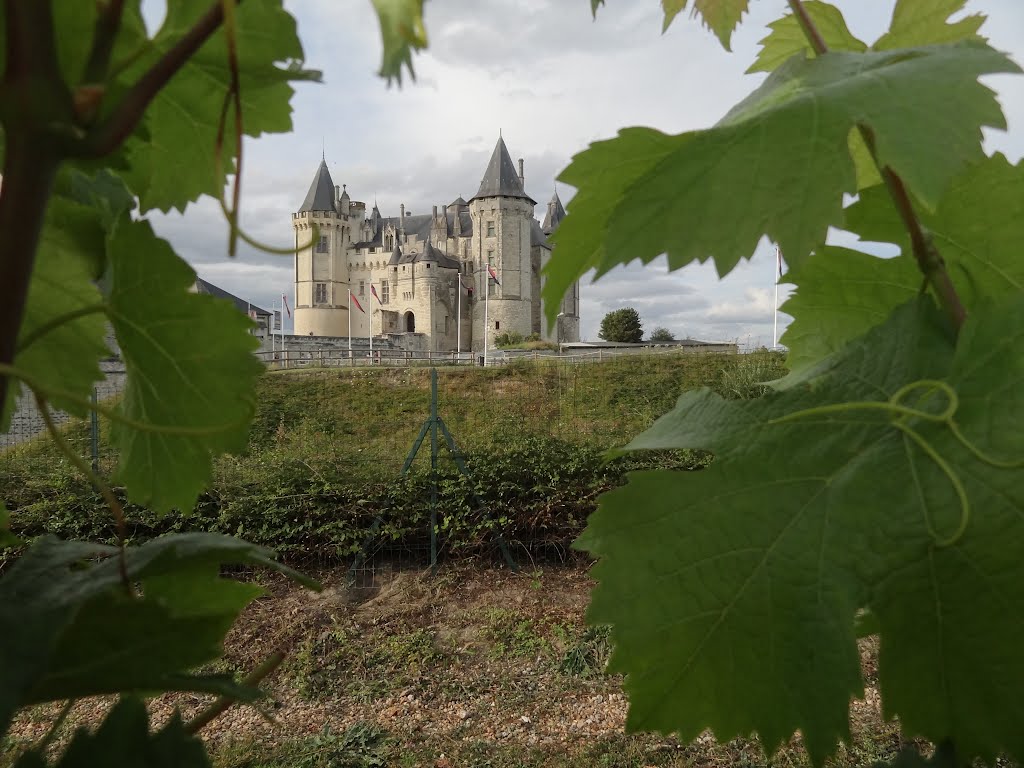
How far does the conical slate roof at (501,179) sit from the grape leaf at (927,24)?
24.4 meters

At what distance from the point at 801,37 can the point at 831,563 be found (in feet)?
1.41

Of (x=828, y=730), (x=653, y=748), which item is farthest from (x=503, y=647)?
(x=828, y=730)

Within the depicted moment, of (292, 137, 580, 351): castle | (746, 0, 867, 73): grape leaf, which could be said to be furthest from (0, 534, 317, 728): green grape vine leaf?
(292, 137, 580, 351): castle

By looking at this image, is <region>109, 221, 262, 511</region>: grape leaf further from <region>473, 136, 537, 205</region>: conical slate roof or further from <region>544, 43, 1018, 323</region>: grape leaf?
<region>473, 136, 537, 205</region>: conical slate roof

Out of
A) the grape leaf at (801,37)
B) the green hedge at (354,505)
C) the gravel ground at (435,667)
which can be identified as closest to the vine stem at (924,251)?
the grape leaf at (801,37)

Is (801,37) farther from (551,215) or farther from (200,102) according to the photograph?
(551,215)

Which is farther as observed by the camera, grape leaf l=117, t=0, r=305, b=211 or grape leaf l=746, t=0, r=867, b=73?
grape leaf l=746, t=0, r=867, b=73

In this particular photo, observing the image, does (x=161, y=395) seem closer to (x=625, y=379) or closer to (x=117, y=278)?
(x=117, y=278)

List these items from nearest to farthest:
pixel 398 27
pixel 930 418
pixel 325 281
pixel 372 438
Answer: pixel 398 27 < pixel 930 418 < pixel 372 438 < pixel 325 281

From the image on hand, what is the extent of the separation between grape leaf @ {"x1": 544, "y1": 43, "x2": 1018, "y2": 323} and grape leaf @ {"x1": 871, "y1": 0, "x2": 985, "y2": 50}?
158 millimetres

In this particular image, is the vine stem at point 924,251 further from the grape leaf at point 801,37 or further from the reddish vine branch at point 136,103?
the reddish vine branch at point 136,103

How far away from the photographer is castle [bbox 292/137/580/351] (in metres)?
24.4

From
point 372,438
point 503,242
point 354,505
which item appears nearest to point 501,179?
point 503,242

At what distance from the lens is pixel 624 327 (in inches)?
975
